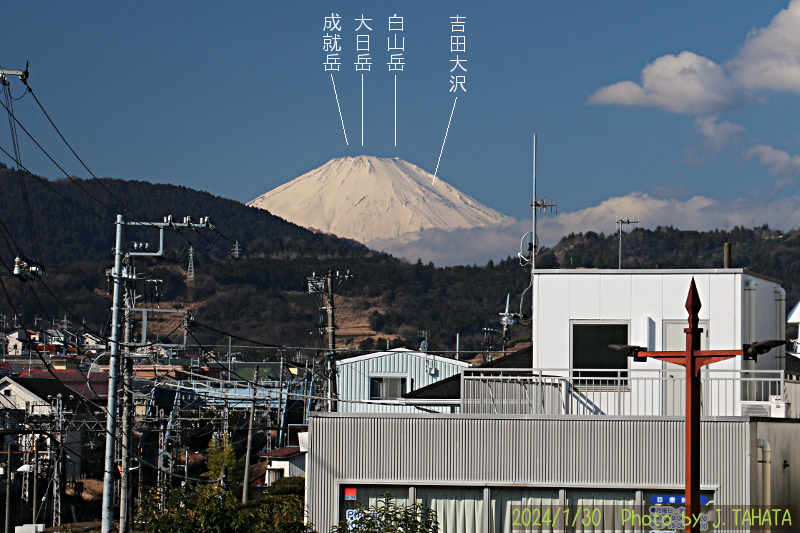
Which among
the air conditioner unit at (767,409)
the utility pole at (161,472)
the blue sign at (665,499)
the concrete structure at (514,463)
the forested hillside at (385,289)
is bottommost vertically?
the utility pole at (161,472)

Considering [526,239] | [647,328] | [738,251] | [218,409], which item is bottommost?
[218,409]

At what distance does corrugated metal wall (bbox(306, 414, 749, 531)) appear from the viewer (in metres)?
13.5

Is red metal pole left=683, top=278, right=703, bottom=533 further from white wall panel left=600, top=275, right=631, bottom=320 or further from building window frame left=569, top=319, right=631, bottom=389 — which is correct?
white wall panel left=600, top=275, right=631, bottom=320

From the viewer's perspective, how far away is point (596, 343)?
15938 mm

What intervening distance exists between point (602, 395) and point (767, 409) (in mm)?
2881

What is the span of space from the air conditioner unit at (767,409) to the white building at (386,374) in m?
28.6

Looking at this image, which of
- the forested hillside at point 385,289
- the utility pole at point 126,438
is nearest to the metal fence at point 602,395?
the utility pole at point 126,438

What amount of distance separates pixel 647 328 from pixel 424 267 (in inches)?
6573

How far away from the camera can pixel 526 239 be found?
80.8 ft

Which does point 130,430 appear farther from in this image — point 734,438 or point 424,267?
point 424,267

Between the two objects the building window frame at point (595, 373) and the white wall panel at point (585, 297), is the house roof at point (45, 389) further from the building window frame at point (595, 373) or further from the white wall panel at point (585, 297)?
the white wall panel at point (585, 297)

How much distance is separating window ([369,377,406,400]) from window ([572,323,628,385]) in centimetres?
2841

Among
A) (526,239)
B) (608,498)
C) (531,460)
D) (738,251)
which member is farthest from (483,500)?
(738,251)

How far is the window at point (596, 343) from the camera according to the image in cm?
1579
